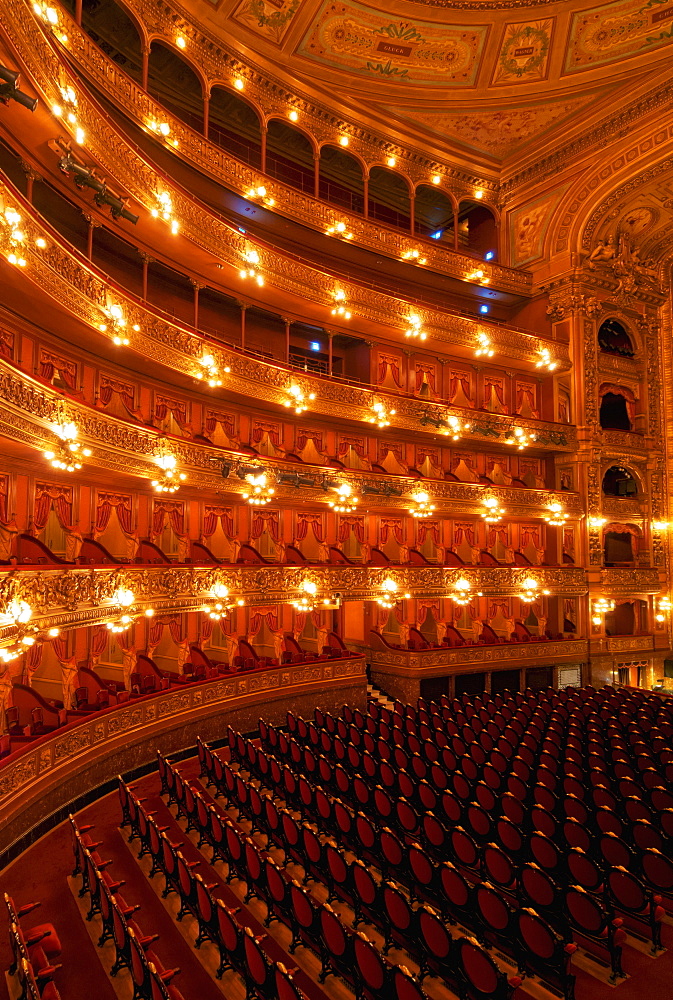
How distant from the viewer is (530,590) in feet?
62.0

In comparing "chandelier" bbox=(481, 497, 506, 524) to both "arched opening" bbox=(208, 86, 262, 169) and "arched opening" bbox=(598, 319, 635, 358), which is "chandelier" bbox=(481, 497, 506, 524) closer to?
"arched opening" bbox=(598, 319, 635, 358)

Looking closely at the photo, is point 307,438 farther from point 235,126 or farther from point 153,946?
point 153,946

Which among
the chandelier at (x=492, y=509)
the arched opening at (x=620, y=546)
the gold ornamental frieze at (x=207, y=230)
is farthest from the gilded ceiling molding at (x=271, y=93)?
the arched opening at (x=620, y=546)

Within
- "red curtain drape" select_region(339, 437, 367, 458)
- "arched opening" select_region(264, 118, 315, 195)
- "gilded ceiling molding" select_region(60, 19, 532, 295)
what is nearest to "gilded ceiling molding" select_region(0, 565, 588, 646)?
"red curtain drape" select_region(339, 437, 367, 458)

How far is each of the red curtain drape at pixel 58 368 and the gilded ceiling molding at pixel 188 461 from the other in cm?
206

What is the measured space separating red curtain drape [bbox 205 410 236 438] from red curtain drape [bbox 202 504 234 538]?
6.25 ft

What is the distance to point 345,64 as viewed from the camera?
722 inches

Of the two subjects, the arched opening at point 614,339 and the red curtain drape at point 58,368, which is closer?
the red curtain drape at point 58,368

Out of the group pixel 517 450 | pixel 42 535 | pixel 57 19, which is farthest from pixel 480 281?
pixel 42 535

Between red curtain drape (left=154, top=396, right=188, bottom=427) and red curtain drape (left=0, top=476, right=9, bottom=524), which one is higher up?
red curtain drape (left=154, top=396, right=188, bottom=427)

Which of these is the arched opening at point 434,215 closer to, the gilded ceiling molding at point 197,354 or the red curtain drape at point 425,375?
the red curtain drape at point 425,375

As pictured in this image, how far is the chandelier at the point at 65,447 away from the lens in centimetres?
873

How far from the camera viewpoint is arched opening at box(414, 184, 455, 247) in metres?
22.7

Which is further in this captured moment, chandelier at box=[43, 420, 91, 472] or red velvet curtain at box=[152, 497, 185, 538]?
red velvet curtain at box=[152, 497, 185, 538]
